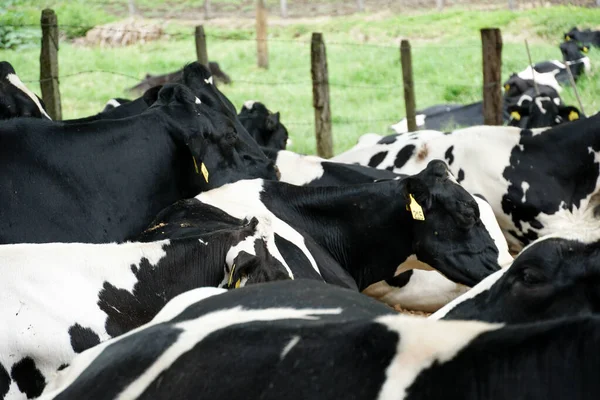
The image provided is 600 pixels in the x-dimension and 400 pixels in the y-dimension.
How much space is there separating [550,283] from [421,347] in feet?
2.59

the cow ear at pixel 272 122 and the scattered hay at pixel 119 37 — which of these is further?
the scattered hay at pixel 119 37

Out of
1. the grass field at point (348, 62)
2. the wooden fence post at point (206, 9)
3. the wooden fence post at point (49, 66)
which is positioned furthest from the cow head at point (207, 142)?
the wooden fence post at point (206, 9)

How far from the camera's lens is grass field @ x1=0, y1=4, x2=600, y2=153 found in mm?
16109

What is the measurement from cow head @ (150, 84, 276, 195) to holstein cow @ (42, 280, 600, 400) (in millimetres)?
3280

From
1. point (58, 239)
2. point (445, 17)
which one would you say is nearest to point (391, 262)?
point (58, 239)

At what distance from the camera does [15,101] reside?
680 centimetres

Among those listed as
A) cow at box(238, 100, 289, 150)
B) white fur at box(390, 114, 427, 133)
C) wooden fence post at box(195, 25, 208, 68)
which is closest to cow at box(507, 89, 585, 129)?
white fur at box(390, 114, 427, 133)

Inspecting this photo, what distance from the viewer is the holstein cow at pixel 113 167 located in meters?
5.11

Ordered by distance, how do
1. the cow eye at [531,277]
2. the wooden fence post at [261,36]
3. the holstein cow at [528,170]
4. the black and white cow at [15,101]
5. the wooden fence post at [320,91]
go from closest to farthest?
the cow eye at [531,277]
the black and white cow at [15,101]
the holstein cow at [528,170]
the wooden fence post at [320,91]
the wooden fence post at [261,36]

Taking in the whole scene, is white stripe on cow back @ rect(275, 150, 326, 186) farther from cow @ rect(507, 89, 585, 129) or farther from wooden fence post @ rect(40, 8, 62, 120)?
cow @ rect(507, 89, 585, 129)

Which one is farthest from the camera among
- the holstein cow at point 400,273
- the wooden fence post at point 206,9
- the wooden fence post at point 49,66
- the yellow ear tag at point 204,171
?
the wooden fence post at point 206,9

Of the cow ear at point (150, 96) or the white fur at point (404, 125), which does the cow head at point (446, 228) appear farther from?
the white fur at point (404, 125)

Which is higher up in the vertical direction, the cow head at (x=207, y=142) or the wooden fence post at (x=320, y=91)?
the cow head at (x=207, y=142)

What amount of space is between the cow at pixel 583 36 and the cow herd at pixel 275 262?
1245 centimetres
